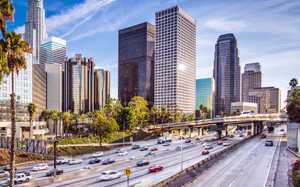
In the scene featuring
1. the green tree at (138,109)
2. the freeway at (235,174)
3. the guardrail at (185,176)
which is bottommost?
the freeway at (235,174)

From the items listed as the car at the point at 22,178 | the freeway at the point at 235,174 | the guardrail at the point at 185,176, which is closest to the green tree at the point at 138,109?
the freeway at the point at 235,174

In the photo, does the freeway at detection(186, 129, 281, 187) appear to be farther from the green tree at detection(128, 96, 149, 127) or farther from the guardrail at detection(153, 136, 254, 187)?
the green tree at detection(128, 96, 149, 127)

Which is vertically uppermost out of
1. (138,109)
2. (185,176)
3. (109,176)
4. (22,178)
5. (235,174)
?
(138,109)

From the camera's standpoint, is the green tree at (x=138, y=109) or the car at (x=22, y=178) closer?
the car at (x=22, y=178)

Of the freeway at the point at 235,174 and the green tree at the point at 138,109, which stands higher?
the green tree at the point at 138,109

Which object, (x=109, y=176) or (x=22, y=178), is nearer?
(x=22, y=178)

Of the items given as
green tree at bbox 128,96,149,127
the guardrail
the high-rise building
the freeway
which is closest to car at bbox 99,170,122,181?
the guardrail

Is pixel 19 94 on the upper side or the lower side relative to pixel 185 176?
upper

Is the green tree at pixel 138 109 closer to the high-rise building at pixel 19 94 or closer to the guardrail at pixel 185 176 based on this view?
the high-rise building at pixel 19 94

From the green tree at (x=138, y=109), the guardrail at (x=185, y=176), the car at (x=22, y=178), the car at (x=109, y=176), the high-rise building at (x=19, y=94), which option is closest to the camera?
the guardrail at (x=185, y=176)

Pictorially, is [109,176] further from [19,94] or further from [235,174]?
[19,94]

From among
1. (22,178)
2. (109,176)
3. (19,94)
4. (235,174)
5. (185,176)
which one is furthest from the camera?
(19,94)

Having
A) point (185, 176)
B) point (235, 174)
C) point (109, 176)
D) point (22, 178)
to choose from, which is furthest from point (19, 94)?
point (235, 174)
